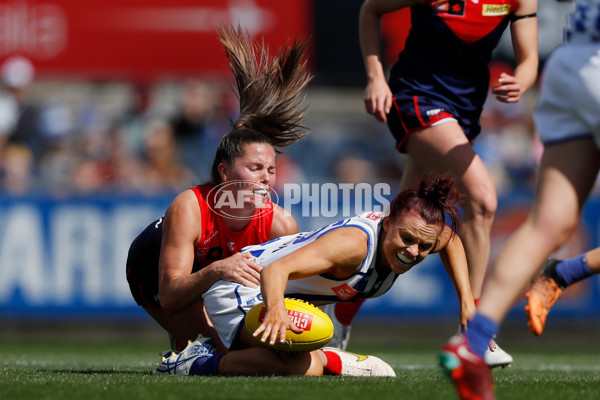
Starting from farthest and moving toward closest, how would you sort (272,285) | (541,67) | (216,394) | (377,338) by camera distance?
(541,67), (377,338), (272,285), (216,394)

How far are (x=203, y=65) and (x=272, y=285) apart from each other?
32.0ft

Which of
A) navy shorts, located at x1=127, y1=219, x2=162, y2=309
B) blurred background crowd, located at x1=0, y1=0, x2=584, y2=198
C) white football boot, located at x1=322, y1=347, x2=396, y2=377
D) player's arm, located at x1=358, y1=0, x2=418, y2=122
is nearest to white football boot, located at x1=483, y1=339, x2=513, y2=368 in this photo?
white football boot, located at x1=322, y1=347, x2=396, y2=377

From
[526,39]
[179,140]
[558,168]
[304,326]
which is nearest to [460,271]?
[304,326]

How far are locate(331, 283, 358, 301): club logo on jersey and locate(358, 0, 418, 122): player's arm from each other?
940 mm

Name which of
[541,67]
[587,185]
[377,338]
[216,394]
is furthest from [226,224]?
[541,67]

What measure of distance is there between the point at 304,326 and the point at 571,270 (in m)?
1.31

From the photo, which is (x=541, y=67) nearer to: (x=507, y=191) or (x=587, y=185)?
(x=507, y=191)

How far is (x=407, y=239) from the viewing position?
4297 millimetres

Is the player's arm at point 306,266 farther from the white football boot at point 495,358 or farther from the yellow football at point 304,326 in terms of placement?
the white football boot at point 495,358

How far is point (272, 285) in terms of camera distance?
157 inches

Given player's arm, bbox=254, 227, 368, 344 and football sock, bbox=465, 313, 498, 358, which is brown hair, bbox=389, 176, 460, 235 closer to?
player's arm, bbox=254, 227, 368, 344

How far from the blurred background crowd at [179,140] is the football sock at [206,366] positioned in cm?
509

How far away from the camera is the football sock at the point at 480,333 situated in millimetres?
3063

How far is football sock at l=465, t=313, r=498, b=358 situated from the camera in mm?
3063
